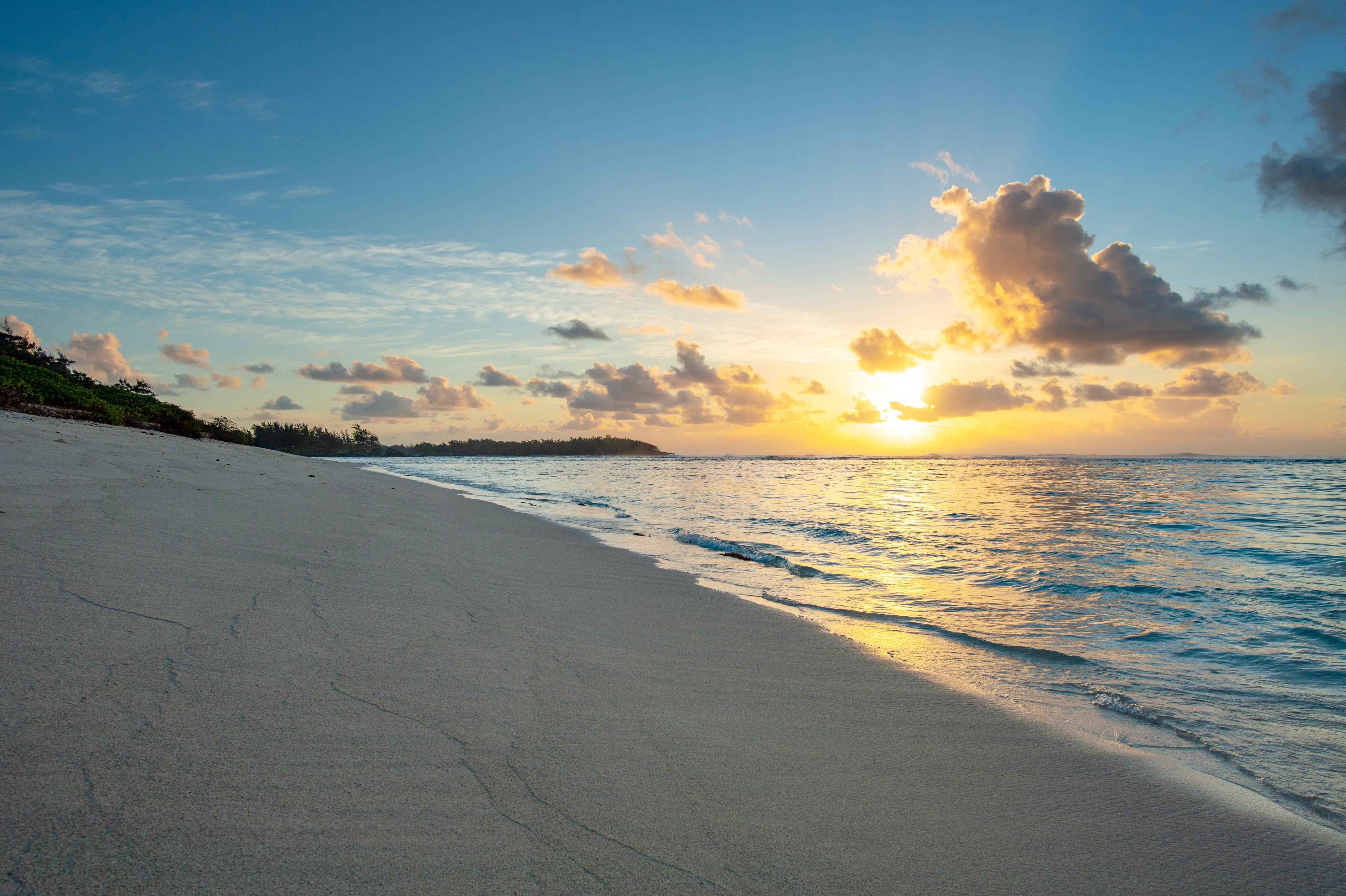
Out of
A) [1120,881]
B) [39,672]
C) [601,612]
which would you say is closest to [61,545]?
[39,672]

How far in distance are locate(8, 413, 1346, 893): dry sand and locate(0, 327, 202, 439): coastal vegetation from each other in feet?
48.4

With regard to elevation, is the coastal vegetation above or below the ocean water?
above

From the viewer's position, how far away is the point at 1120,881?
1999 mm

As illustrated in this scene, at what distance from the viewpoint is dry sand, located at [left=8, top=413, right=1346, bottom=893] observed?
1629 mm

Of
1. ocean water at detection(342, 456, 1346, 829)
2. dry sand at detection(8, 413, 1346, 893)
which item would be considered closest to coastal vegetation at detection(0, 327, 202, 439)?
ocean water at detection(342, 456, 1346, 829)

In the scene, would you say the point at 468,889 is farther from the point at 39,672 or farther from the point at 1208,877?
the point at 1208,877

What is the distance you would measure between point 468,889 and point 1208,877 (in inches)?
93.9

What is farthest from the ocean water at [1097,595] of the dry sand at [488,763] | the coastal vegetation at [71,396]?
the coastal vegetation at [71,396]

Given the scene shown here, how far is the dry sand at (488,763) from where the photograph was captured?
1629mm

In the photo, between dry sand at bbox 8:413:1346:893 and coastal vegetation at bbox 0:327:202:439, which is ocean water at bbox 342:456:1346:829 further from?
coastal vegetation at bbox 0:327:202:439

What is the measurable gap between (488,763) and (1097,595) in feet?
25.8

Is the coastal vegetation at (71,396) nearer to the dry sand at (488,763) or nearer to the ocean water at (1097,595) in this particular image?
the ocean water at (1097,595)

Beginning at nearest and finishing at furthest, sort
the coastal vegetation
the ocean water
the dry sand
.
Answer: the dry sand → the ocean water → the coastal vegetation

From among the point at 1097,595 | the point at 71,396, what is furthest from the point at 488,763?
the point at 71,396
